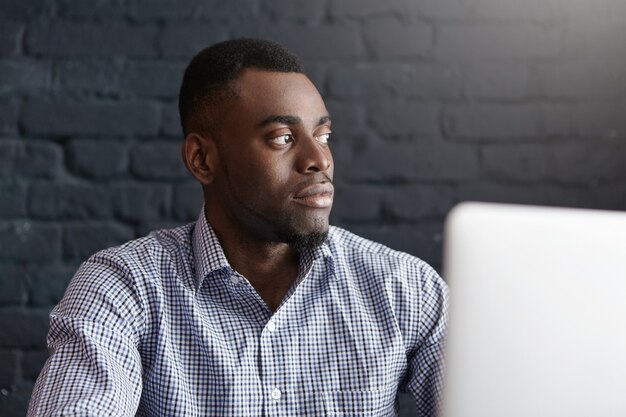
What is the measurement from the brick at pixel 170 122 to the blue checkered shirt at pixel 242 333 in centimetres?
37

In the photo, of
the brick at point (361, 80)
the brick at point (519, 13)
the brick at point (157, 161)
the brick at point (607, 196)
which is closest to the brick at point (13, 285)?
the brick at point (157, 161)

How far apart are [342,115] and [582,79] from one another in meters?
0.55

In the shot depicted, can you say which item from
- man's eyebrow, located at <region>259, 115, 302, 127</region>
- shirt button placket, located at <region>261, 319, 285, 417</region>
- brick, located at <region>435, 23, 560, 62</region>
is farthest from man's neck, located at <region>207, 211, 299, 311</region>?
brick, located at <region>435, 23, 560, 62</region>

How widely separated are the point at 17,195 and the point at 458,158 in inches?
38.4

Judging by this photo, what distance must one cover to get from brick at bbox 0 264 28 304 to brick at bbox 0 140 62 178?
205 mm

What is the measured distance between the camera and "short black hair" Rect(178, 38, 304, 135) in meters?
1.53

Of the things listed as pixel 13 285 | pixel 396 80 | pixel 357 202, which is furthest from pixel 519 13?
pixel 13 285

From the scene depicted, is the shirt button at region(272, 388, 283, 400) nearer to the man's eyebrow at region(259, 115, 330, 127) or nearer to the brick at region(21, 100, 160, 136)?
the man's eyebrow at region(259, 115, 330, 127)

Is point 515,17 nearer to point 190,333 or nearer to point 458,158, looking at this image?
point 458,158

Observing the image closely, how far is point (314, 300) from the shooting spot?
1470mm

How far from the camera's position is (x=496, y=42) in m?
1.89

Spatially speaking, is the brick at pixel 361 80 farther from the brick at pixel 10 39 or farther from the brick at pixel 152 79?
the brick at pixel 10 39

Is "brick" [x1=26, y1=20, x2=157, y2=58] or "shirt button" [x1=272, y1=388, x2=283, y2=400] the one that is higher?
"brick" [x1=26, y1=20, x2=157, y2=58]

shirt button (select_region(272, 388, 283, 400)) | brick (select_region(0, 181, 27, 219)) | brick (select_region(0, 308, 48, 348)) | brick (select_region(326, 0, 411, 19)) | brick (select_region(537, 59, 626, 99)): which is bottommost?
brick (select_region(0, 308, 48, 348))
